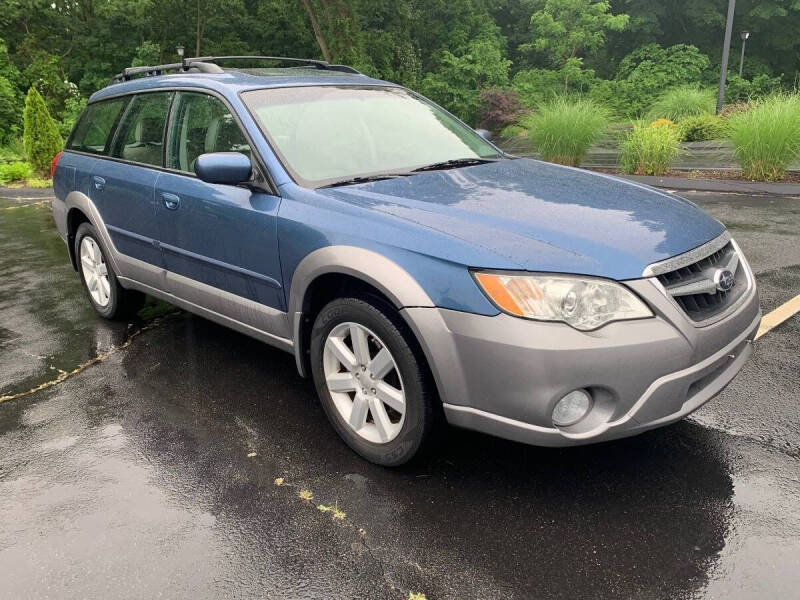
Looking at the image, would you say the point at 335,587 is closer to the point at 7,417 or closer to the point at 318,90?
the point at 7,417

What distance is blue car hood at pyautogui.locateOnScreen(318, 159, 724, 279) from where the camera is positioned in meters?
2.51

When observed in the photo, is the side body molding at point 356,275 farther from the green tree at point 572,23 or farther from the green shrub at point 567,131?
the green tree at point 572,23

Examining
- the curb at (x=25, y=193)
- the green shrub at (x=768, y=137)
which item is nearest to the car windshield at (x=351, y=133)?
the green shrub at (x=768, y=137)

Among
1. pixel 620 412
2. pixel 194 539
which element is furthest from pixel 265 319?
pixel 620 412

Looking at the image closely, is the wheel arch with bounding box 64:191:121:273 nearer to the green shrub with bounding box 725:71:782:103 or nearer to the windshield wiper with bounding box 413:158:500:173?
the windshield wiper with bounding box 413:158:500:173

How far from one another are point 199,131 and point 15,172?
13.1 metres

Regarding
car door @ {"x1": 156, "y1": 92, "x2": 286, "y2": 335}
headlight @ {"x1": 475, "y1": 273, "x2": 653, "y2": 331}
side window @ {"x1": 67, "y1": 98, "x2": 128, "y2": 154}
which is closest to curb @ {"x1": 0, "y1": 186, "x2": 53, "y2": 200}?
side window @ {"x1": 67, "y1": 98, "x2": 128, "y2": 154}

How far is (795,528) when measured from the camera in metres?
2.50

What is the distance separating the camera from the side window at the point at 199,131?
3.63 metres

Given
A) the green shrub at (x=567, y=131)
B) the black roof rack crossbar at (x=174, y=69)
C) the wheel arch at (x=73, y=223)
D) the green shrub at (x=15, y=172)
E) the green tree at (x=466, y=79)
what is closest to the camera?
the black roof rack crossbar at (x=174, y=69)

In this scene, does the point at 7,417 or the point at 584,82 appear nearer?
the point at 7,417

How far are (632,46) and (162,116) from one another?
3792 cm

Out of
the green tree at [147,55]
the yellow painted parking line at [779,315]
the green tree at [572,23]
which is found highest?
the green tree at [572,23]

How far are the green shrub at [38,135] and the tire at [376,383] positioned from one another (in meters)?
13.7
